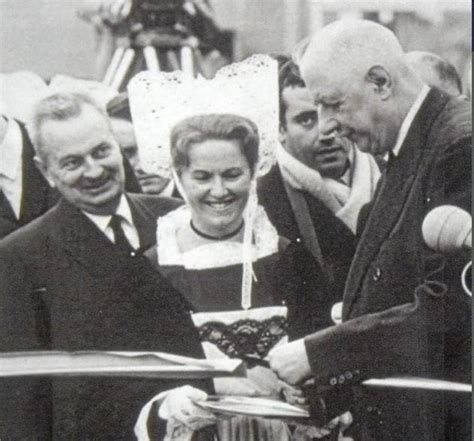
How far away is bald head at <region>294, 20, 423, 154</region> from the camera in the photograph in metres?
4.26

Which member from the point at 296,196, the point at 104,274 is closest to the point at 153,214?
the point at 104,274

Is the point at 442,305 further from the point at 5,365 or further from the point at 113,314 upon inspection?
the point at 5,365

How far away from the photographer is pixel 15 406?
167 inches

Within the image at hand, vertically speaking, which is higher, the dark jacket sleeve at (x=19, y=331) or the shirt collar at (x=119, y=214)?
the shirt collar at (x=119, y=214)

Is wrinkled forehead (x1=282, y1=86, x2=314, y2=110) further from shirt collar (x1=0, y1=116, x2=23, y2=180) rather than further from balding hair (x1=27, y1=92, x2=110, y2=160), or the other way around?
shirt collar (x1=0, y1=116, x2=23, y2=180)

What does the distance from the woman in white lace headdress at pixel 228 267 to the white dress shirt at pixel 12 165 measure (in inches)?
22.1

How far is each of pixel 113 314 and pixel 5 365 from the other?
456 mm

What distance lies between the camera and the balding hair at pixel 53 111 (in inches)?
165

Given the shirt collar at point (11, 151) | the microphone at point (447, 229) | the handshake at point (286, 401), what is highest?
the shirt collar at point (11, 151)

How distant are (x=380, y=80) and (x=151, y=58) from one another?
89 centimetres

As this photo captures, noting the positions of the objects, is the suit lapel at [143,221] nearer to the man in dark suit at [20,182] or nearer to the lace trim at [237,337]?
the man in dark suit at [20,182]

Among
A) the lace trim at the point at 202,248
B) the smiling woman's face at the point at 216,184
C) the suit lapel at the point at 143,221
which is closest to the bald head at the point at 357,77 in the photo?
the smiling woman's face at the point at 216,184

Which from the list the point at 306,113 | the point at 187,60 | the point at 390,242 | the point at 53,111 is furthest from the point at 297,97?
the point at 53,111

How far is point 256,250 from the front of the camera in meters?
4.29
